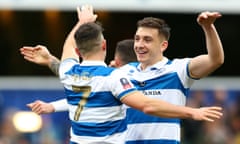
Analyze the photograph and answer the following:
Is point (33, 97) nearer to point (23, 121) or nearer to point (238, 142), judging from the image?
point (23, 121)

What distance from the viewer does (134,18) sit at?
21047 mm

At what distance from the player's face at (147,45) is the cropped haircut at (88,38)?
64cm

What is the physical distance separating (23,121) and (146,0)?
13.3ft

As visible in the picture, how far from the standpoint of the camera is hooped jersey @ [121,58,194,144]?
859cm

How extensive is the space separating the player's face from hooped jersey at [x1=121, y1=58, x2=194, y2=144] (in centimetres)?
Answer: 9

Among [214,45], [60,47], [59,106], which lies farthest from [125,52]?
[60,47]

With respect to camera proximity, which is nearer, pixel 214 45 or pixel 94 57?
pixel 94 57

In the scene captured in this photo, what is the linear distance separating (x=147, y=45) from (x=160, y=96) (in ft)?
1.56

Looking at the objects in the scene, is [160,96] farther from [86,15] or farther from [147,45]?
[86,15]

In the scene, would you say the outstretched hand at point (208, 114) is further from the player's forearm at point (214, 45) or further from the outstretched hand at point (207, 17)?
the player's forearm at point (214, 45)

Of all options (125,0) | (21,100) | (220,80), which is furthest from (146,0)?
(21,100)

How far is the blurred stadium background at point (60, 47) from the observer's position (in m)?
17.7

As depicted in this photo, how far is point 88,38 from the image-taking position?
8.01 metres

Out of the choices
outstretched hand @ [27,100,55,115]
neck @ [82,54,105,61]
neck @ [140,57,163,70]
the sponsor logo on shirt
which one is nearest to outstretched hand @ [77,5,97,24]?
neck @ [140,57,163,70]
